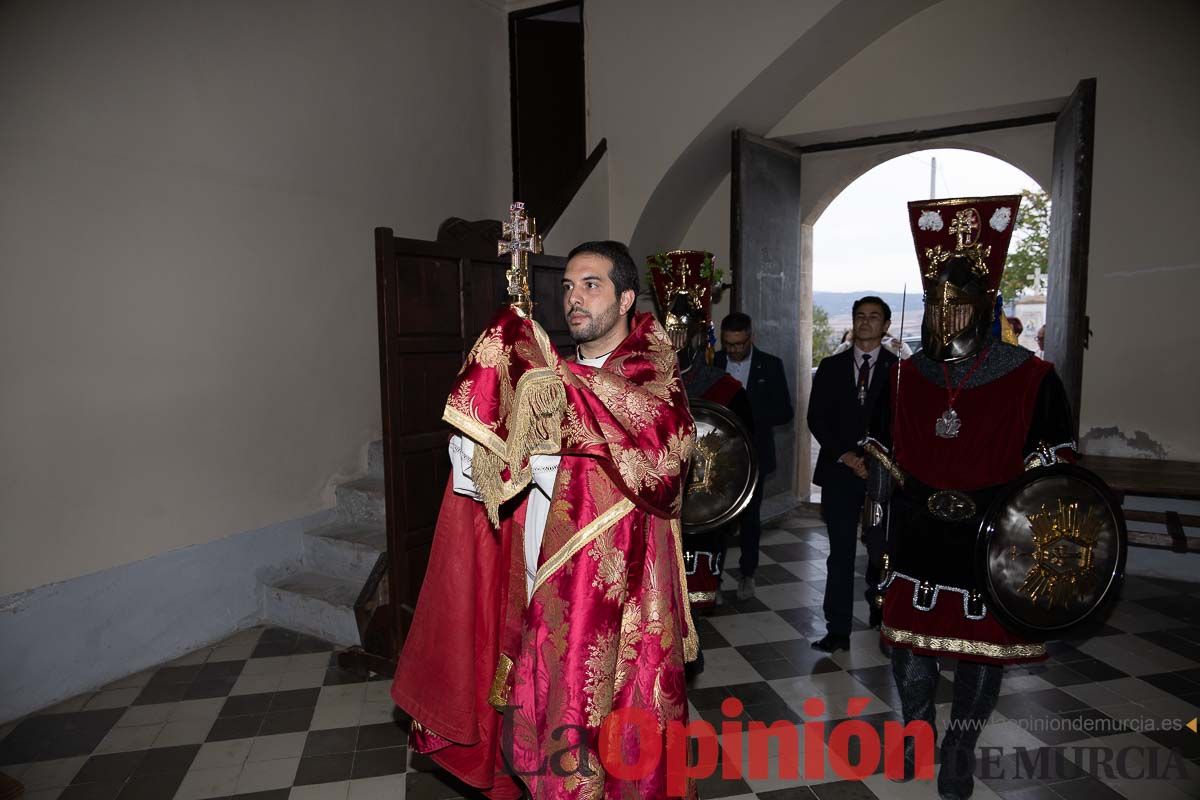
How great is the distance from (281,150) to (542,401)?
11.7ft

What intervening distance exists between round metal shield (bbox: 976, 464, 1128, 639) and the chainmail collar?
404 millimetres

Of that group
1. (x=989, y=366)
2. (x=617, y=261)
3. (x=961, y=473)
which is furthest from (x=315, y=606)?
(x=989, y=366)

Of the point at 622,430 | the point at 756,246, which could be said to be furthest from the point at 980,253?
the point at 756,246

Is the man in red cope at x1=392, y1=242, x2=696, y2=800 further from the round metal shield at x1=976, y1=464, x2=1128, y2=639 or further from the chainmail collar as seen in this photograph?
the chainmail collar

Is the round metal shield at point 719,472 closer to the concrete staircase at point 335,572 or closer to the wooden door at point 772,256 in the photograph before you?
the concrete staircase at point 335,572

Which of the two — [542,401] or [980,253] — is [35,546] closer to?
[542,401]

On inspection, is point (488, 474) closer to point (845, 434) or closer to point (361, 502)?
point (845, 434)

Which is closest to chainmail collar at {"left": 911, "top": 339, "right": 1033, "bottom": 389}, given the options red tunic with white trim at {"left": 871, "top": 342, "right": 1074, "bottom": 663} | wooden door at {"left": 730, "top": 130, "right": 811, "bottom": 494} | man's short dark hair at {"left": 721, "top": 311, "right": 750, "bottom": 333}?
red tunic with white trim at {"left": 871, "top": 342, "right": 1074, "bottom": 663}

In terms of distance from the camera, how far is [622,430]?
1.87m

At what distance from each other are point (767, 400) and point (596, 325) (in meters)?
2.86

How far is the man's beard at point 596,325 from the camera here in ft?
6.84

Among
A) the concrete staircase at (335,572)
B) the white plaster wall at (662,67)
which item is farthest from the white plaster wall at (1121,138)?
the concrete staircase at (335,572)

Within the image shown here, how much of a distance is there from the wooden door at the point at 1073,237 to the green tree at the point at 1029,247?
21.7ft

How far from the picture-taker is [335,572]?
4.57 meters
